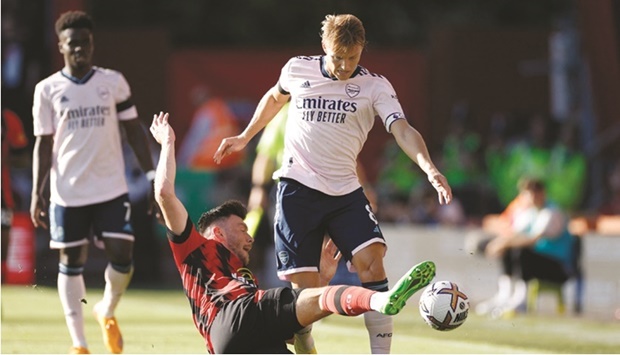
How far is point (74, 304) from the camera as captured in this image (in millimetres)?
11414

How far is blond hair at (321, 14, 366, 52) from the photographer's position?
9.50 metres

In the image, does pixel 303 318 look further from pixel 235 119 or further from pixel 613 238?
pixel 235 119

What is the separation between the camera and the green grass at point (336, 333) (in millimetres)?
12039

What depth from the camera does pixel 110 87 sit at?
38.3 feet

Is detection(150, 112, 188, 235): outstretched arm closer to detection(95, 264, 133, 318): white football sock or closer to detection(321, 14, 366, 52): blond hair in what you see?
detection(321, 14, 366, 52): blond hair

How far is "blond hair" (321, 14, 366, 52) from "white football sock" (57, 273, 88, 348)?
315 cm

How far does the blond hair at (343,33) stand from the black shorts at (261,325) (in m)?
1.67

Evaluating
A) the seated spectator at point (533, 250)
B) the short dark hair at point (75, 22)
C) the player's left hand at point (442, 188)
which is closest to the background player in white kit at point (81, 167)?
the short dark hair at point (75, 22)

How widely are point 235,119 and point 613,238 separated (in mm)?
8744

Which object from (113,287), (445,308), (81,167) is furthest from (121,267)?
(445,308)

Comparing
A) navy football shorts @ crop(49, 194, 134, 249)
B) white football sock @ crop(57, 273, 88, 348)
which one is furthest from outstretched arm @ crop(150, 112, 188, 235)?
navy football shorts @ crop(49, 194, 134, 249)

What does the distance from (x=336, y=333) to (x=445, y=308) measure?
5.07 m

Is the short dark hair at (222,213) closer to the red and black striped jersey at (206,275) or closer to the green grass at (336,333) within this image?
the red and black striped jersey at (206,275)

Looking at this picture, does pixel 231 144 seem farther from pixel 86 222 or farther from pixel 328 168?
pixel 86 222
